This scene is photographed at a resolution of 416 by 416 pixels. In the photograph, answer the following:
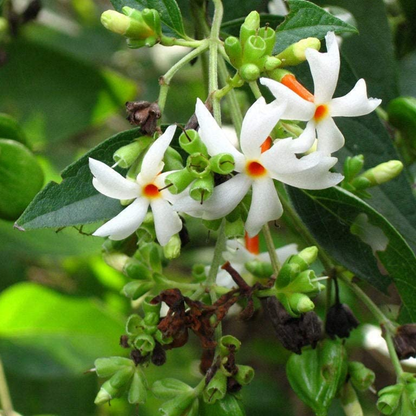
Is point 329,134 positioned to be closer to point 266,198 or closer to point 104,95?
point 266,198

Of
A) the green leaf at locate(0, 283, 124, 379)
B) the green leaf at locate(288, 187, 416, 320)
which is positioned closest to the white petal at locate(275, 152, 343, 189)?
the green leaf at locate(288, 187, 416, 320)

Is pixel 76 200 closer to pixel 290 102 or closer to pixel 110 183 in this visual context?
pixel 110 183

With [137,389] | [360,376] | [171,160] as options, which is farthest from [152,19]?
[360,376]

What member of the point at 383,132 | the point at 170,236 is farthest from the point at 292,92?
the point at 383,132

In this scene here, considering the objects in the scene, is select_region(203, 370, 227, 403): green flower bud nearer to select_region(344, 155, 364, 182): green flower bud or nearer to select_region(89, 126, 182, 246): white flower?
select_region(89, 126, 182, 246): white flower

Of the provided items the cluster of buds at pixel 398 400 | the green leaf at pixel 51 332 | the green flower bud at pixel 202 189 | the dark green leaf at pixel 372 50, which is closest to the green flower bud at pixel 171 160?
the green flower bud at pixel 202 189

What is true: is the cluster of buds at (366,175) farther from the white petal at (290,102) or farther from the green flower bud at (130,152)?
the green flower bud at (130,152)

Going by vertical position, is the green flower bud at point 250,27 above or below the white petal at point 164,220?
above
